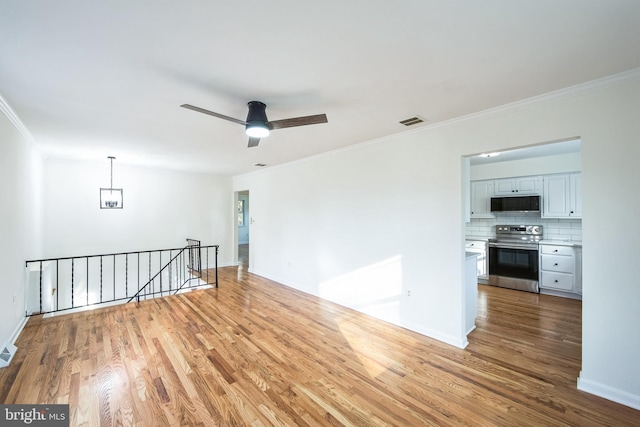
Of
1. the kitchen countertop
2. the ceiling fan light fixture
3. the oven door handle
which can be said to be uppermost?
the ceiling fan light fixture

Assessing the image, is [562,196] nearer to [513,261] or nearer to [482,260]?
[513,261]

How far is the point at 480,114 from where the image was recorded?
9.24ft

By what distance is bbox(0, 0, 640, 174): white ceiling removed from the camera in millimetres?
1432

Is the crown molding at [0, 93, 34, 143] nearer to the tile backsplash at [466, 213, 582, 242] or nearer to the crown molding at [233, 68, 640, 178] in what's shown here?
the crown molding at [233, 68, 640, 178]

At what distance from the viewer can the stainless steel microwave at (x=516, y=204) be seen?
202 inches

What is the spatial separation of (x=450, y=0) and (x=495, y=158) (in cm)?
501

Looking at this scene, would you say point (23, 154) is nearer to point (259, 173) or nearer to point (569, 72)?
point (259, 173)

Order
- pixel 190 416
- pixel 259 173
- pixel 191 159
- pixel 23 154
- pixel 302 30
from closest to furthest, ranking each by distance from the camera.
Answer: pixel 302 30
pixel 190 416
pixel 23 154
pixel 191 159
pixel 259 173

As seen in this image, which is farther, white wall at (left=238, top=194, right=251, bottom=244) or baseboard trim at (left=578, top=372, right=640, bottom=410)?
white wall at (left=238, top=194, right=251, bottom=244)

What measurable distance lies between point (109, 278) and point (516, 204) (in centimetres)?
918

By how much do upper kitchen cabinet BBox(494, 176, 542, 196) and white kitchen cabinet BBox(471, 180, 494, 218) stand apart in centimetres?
16

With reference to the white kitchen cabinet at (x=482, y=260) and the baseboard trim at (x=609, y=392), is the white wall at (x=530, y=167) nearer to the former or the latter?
the white kitchen cabinet at (x=482, y=260)

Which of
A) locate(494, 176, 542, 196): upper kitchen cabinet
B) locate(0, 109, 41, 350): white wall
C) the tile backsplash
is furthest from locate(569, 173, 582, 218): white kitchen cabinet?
locate(0, 109, 41, 350): white wall

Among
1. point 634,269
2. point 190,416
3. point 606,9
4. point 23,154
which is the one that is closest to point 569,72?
point 606,9
